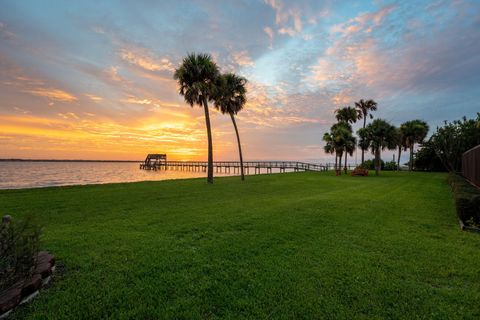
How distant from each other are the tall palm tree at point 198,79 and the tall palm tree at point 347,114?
32.2 metres

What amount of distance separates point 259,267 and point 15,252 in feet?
11.2

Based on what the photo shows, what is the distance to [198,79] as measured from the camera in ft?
66.1

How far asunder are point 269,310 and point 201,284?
1080 millimetres

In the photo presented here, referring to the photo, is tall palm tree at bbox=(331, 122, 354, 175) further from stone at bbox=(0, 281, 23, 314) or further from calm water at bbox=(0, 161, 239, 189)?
stone at bbox=(0, 281, 23, 314)

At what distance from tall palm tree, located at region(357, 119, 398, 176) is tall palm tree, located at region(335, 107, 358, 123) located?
10.8 metres

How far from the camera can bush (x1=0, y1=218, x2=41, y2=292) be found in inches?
120

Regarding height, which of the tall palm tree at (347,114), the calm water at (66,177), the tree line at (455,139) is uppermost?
the tall palm tree at (347,114)

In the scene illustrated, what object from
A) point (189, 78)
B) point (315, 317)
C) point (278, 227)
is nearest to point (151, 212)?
point (278, 227)

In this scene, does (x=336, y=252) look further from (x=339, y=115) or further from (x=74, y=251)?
(x=339, y=115)

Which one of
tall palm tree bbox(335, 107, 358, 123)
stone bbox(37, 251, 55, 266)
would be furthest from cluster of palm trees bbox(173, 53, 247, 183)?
tall palm tree bbox(335, 107, 358, 123)

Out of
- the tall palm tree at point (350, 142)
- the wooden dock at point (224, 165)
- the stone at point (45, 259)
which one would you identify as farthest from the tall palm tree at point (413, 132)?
the stone at point (45, 259)

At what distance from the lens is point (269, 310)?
9.88 feet

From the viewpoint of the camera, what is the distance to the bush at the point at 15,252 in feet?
10.0

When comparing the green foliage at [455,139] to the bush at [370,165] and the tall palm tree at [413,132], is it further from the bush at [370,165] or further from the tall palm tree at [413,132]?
the bush at [370,165]
